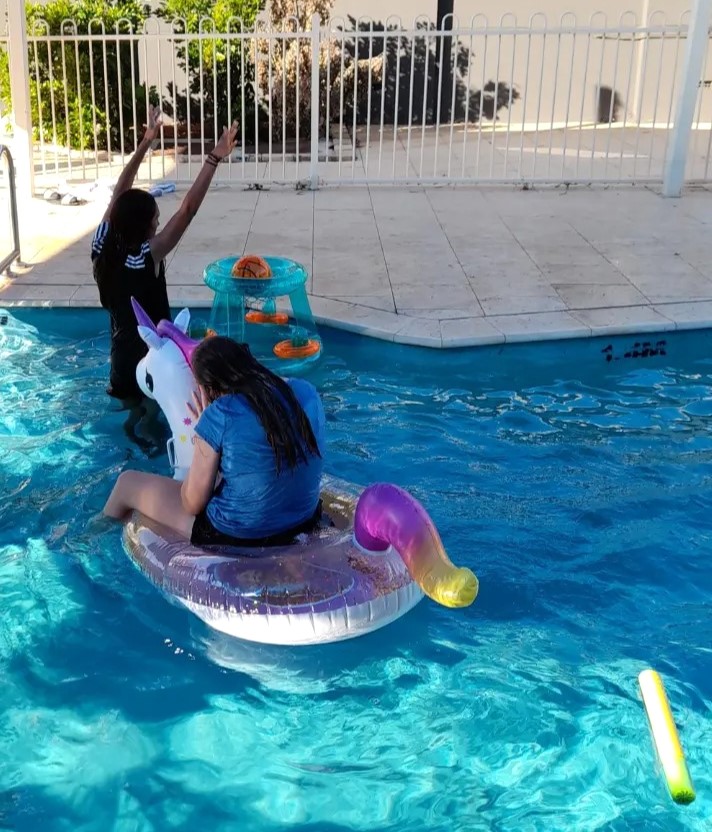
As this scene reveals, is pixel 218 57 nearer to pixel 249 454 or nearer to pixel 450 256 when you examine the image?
pixel 450 256

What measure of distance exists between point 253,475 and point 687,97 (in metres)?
8.41

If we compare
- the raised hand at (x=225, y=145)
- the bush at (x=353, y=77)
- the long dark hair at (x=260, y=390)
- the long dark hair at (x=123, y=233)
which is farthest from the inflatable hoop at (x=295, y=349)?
the bush at (x=353, y=77)

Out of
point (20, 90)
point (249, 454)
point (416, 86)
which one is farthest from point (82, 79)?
point (249, 454)

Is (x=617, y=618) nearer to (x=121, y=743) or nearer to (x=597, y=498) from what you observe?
(x=597, y=498)

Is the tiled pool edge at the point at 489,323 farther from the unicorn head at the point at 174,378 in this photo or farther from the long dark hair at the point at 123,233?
the unicorn head at the point at 174,378

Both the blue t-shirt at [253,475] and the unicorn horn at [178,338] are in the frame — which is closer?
the blue t-shirt at [253,475]

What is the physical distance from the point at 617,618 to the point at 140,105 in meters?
10.3

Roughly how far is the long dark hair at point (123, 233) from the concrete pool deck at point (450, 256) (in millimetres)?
2172

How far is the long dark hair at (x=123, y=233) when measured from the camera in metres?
4.62

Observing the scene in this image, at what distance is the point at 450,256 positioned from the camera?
27.3ft

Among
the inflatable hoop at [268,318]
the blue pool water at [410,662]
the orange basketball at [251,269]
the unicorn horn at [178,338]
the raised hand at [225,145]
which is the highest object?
the raised hand at [225,145]

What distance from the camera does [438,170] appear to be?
11.9 meters

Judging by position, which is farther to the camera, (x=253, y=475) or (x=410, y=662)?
(x=410, y=662)

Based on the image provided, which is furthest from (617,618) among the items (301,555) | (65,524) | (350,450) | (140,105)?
(140,105)
